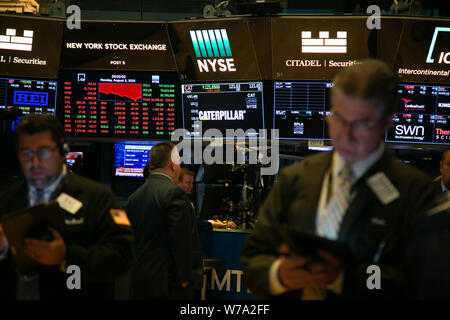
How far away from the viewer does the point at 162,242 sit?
3.66 metres

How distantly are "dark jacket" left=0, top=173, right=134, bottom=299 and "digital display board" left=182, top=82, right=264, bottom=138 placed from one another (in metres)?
3.19

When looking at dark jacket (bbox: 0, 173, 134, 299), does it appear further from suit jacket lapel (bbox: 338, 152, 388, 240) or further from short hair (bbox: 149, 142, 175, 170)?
short hair (bbox: 149, 142, 175, 170)

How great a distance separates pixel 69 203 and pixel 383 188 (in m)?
1.17

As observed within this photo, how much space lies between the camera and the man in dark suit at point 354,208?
1.57 m

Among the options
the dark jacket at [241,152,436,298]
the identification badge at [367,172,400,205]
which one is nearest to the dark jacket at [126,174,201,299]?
the dark jacket at [241,152,436,298]

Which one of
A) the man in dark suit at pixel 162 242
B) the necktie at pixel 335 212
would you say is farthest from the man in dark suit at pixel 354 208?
the man in dark suit at pixel 162 242

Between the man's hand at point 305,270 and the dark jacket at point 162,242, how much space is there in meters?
2.02

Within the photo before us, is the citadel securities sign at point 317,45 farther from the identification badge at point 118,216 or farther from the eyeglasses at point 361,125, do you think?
the eyeglasses at point 361,125

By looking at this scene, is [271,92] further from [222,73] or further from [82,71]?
[82,71]

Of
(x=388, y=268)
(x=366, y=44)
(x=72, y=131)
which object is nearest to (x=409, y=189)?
(x=388, y=268)

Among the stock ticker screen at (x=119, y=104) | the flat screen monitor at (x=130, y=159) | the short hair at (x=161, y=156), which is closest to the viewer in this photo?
the short hair at (x=161, y=156)

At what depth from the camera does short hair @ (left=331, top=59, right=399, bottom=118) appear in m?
1.60

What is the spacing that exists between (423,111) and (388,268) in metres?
3.98

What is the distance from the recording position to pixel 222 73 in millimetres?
5344
